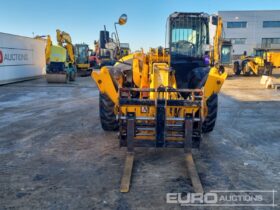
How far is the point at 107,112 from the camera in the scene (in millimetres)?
5949

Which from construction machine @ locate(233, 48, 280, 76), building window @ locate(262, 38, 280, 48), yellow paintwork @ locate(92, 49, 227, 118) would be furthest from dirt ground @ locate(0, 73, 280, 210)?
building window @ locate(262, 38, 280, 48)

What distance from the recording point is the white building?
2004 inches

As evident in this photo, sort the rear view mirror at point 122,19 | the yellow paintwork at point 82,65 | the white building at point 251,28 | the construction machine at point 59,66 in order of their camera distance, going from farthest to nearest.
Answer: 1. the white building at point 251,28
2. the yellow paintwork at point 82,65
3. the construction machine at point 59,66
4. the rear view mirror at point 122,19

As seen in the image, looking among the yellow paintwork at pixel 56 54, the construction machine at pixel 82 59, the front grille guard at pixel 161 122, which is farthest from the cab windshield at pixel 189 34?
the construction machine at pixel 82 59

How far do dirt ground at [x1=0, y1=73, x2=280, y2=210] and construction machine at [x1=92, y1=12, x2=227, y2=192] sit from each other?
27 cm

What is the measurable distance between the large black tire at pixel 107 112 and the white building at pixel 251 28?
161 ft

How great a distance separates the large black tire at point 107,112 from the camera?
5.91m

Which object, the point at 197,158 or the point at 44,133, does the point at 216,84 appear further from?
the point at 44,133

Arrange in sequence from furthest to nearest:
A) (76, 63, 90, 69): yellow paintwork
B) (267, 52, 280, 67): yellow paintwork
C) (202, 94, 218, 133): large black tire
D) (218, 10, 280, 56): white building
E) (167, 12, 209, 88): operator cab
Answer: (218, 10, 280, 56): white building
(76, 63, 90, 69): yellow paintwork
(267, 52, 280, 67): yellow paintwork
(167, 12, 209, 88): operator cab
(202, 94, 218, 133): large black tire

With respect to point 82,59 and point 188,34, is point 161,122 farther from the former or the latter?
point 82,59

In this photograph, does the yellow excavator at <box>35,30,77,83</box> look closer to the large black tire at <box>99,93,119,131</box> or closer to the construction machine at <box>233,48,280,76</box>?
the large black tire at <box>99,93,119,131</box>

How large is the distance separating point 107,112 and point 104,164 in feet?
5.10

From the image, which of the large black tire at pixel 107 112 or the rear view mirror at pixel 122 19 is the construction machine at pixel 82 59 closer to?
the large black tire at pixel 107 112

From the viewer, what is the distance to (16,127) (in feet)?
22.5
